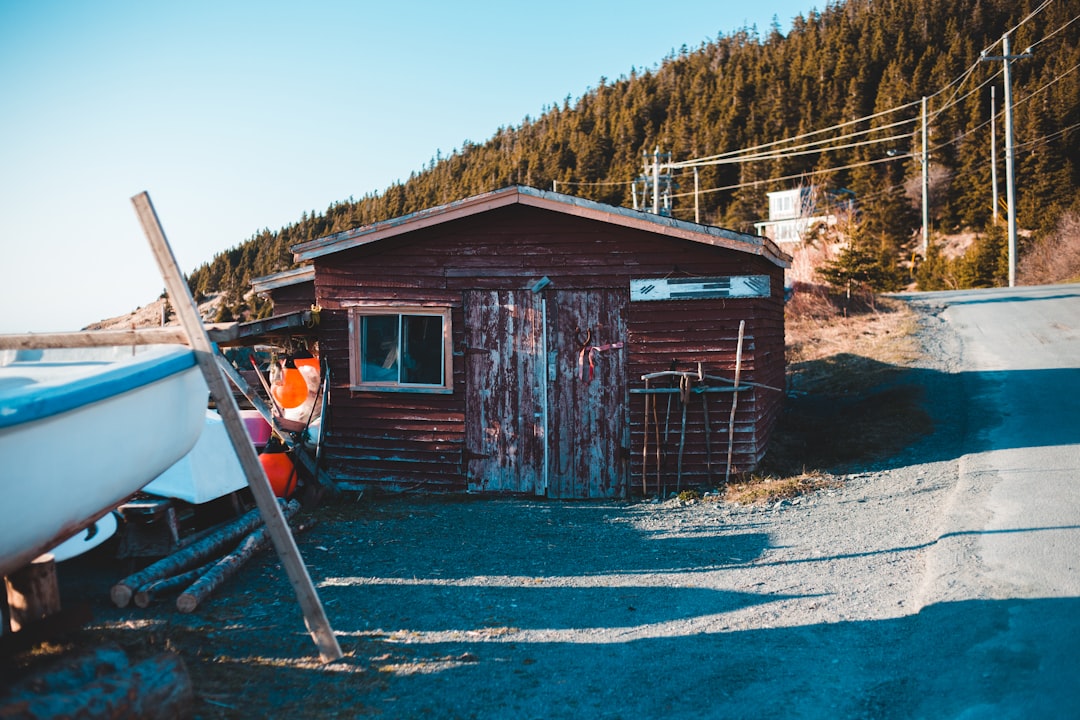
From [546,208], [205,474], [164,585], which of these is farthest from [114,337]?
[546,208]

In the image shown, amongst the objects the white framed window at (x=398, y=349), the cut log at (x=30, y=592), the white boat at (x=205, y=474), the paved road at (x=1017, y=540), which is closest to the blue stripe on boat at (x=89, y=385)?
the cut log at (x=30, y=592)

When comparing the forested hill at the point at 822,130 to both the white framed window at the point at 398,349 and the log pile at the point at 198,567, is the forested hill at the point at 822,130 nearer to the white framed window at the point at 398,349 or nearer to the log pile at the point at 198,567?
the white framed window at the point at 398,349

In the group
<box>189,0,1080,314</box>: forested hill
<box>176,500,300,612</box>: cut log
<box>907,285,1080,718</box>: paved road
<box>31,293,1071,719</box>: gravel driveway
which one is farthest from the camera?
<box>189,0,1080,314</box>: forested hill

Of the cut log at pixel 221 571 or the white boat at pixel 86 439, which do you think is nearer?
the white boat at pixel 86 439

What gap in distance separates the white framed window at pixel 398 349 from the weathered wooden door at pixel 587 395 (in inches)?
57.6

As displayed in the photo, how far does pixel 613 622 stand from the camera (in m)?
5.04

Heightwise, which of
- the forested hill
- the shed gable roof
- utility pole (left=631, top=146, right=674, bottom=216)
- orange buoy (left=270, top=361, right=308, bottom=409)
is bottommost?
orange buoy (left=270, top=361, right=308, bottom=409)

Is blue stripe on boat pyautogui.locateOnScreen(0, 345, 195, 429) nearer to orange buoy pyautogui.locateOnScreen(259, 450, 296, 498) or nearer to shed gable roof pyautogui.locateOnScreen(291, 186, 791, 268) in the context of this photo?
orange buoy pyautogui.locateOnScreen(259, 450, 296, 498)

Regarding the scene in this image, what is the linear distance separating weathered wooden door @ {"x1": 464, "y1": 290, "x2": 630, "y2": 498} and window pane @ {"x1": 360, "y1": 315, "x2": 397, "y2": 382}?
1.36 m

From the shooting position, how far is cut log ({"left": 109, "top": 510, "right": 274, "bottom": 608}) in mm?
5293

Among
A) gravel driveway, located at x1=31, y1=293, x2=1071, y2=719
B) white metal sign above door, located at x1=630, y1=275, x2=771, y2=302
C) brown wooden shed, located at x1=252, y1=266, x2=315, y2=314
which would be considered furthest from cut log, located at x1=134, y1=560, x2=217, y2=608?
brown wooden shed, located at x1=252, y1=266, x2=315, y2=314

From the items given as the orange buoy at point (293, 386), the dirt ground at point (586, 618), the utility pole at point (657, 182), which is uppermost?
the utility pole at point (657, 182)

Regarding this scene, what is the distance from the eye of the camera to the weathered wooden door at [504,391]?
926 cm

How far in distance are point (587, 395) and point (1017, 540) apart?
4.80m
